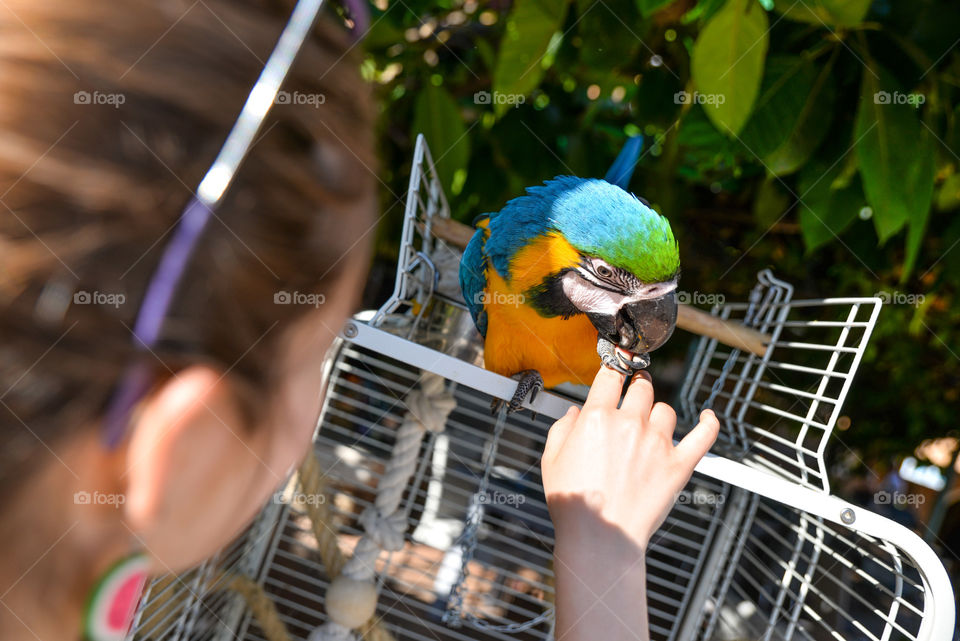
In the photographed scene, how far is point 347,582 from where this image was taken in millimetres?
922

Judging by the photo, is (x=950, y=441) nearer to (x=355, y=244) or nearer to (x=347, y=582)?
(x=347, y=582)

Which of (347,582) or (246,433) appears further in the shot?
(347,582)

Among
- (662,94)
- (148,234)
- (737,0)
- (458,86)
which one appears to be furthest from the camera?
(458,86)

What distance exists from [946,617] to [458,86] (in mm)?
1451

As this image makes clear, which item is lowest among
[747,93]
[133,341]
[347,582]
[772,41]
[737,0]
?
[347,582]

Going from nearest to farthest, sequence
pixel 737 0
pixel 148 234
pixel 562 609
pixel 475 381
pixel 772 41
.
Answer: pixel 148 234
pixel 562 609
pixel 475 381
pixel 737 0
pixel 772 41

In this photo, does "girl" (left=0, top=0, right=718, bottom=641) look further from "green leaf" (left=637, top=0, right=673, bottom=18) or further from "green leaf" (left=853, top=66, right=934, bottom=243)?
"green leaf" (left=853, top=66, right=934, bottom=243)

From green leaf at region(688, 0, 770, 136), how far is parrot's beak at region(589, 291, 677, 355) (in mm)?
293

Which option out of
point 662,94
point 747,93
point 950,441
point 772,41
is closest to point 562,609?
point 747,93

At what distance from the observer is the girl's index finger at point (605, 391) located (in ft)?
1.88

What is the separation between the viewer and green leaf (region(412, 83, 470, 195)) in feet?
4.39

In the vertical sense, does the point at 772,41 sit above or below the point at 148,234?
above

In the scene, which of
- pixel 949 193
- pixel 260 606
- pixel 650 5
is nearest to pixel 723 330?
pixel 650 5

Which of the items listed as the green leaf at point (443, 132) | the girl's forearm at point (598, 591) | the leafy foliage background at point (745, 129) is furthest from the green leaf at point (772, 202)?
the girl's forearm at point (598, 591)
